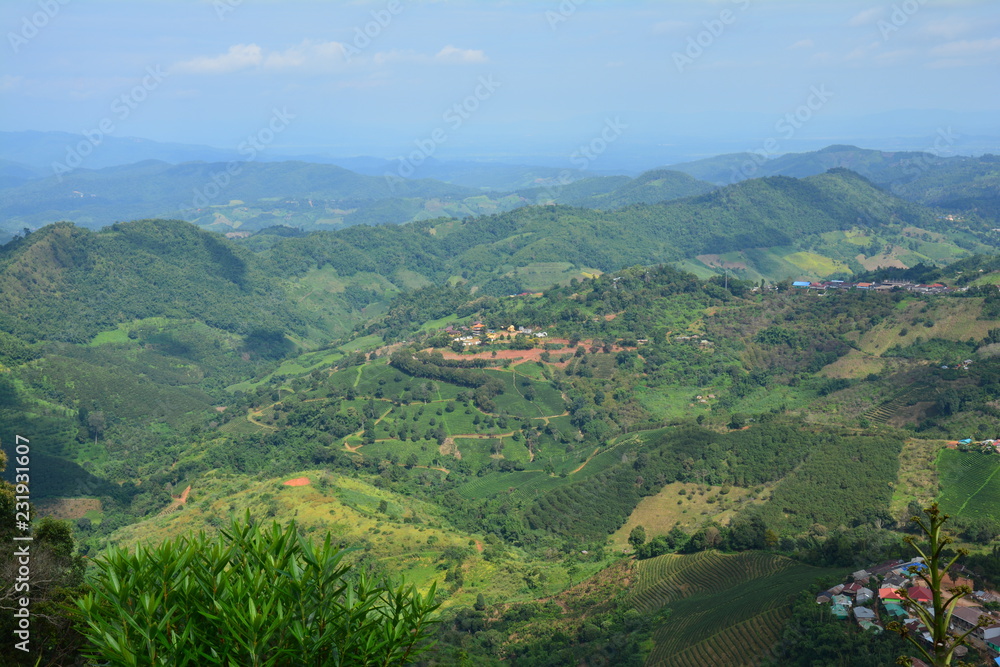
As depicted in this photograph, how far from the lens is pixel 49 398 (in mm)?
76375

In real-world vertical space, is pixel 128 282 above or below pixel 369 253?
above

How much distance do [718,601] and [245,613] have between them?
31.8m

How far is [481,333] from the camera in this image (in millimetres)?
90375

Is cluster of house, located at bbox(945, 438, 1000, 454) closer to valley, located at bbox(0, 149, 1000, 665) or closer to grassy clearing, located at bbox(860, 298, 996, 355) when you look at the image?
valley, located at bbox(0, 149, 1000, 665)

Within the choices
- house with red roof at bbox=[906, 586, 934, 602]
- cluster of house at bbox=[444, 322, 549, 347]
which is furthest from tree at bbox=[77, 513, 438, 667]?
cluster of house at bbox=[444, 322, 549, 347]

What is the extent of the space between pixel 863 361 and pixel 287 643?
76.5 meters

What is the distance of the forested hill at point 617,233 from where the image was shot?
158625 millimetres

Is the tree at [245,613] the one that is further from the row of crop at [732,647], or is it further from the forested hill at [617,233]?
the forested hill at [617,233]

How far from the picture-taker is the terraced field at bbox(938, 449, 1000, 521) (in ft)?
145

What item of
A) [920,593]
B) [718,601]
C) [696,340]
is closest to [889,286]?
[696,340]

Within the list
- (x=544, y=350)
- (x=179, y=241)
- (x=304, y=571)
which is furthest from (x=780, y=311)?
(x=179, y=241)

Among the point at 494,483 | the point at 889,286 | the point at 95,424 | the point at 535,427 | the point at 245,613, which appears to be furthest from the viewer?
the point at 889,286

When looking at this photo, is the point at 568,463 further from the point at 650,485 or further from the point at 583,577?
the point at 583,577

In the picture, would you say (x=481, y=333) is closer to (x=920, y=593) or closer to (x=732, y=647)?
(x=732, y=647)
